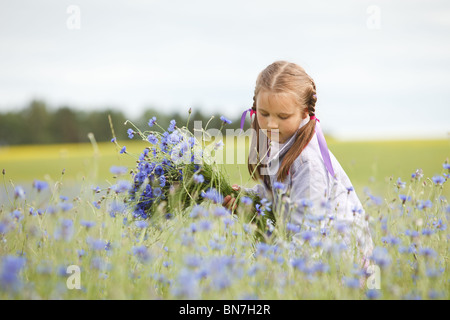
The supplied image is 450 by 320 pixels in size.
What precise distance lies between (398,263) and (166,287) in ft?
3.95

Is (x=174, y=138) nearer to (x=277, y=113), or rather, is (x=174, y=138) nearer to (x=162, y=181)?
(x=162, y=181)

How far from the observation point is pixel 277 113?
8.98ft

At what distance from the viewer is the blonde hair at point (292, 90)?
274 centimetres

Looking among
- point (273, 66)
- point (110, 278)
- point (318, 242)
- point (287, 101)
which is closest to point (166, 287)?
point (110, 278)

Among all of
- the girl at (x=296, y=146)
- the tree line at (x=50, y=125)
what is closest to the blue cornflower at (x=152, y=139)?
the girl at (x=296, y=146)

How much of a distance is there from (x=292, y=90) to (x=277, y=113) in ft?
0.58

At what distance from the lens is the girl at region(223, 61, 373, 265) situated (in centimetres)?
264

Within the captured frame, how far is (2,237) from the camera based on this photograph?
103 inches

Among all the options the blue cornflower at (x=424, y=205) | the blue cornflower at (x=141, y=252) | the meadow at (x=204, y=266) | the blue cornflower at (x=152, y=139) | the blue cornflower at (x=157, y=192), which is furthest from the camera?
the blue cornflower at (x=152, y=139)

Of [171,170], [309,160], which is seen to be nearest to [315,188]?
[309,160]

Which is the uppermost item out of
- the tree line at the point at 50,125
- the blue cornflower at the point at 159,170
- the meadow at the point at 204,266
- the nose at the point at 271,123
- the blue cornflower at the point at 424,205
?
the nose at the point at 271,123

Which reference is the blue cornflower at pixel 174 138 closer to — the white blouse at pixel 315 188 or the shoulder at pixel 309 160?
the white blouse at pixel 315 188

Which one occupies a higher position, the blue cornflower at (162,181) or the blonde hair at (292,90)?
the blonde hair at (292,90)

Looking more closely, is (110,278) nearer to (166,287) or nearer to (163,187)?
(166,287)
